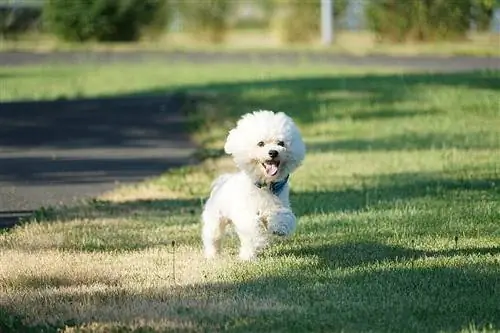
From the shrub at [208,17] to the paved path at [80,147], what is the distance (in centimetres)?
2479

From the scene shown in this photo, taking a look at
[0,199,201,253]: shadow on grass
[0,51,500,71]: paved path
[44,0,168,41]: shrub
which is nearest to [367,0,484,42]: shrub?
[0,51,500,71]: paved path

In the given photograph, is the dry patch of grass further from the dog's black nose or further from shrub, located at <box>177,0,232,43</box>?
shrub, located at <box>177,0,232,43</box>

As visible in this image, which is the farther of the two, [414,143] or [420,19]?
[420,19]

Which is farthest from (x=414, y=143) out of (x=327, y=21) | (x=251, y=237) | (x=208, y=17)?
(x=208, y=17)

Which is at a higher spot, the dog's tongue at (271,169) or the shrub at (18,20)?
the dog's tongue at (271,169)

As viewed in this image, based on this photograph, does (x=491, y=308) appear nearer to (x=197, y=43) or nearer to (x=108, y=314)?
(x=108, y=314)

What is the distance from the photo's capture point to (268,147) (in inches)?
371

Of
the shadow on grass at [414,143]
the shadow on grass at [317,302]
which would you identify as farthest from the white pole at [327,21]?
the shadow on grass at [317,302]

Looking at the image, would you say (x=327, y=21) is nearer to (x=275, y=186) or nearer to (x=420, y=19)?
(x=420, y=19)

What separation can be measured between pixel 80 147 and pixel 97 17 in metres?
30.4

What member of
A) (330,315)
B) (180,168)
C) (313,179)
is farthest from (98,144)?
(330,315)

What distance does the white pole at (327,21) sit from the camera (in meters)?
45.7

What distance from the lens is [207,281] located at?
8703 millimetres

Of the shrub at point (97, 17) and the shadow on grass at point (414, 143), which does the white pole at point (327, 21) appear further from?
the shadow on grass at point (414, 143)
